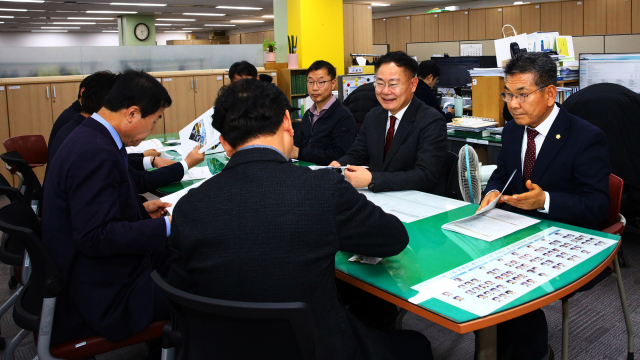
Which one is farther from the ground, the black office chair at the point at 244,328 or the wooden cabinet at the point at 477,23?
the wooden cabinet at the point at 477,23

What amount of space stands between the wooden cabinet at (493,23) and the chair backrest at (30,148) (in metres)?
Result: 10.7

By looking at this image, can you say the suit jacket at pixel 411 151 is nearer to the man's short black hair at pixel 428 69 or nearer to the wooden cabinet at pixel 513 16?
the man's short black hair at pixel 428 69

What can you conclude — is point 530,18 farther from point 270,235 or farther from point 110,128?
point 270,235

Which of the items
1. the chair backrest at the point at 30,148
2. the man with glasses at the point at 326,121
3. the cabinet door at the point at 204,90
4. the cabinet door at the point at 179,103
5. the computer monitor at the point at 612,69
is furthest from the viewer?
the cabinet door at the point at 204,90

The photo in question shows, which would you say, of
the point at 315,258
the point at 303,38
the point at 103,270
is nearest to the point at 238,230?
the point at 315,258

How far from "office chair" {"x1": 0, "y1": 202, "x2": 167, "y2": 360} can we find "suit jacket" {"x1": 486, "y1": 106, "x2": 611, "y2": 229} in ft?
4.98

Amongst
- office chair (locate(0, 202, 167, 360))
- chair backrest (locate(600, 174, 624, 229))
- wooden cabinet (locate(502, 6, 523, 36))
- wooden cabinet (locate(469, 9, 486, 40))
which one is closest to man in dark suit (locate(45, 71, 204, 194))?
office chair (locate(0, 202, 167, 360))

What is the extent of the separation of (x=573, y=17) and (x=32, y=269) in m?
12.0

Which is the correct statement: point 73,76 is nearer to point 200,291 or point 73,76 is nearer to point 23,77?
point 23,77

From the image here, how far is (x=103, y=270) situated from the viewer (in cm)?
152

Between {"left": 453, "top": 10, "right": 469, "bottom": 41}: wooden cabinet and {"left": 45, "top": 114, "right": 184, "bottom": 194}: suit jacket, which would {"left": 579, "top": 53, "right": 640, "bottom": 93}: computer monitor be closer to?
{"left": 45, "top": 114, "right": 184, "bottom": 194}: suit jacket

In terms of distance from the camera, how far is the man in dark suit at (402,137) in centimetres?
226

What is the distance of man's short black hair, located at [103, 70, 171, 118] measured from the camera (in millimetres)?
1674

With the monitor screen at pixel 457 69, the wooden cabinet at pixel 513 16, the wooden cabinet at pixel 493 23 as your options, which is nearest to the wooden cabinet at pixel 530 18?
the wooden cabinet at pixel 513 16
